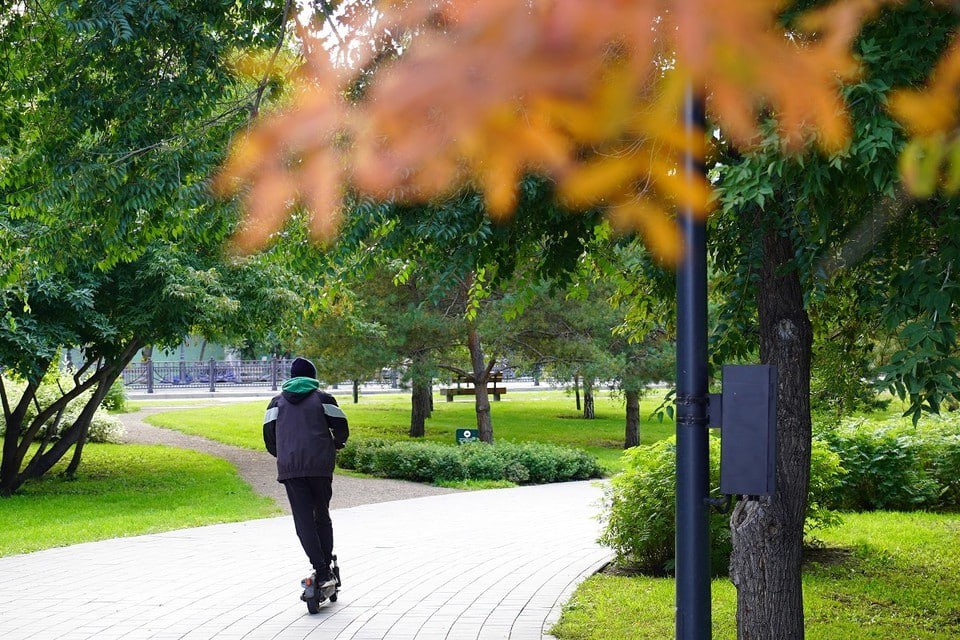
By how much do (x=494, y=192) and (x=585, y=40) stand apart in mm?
289

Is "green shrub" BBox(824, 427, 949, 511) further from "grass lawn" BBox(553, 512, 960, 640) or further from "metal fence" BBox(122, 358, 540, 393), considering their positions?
"metal fence" BBox(122, 358, 540, 393)

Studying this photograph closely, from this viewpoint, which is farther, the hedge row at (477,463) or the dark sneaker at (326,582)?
the hedge row at (477,463)

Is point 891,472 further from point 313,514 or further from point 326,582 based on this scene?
point 313,514

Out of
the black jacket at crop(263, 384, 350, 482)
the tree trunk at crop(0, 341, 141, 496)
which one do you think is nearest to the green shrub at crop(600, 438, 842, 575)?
the black jacket at crop(263, 384, 350, 482)

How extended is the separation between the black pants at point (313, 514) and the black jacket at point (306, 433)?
0.39 feet

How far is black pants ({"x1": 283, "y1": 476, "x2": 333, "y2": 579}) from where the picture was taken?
23.9 feet

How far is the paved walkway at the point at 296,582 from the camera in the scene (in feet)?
23.4

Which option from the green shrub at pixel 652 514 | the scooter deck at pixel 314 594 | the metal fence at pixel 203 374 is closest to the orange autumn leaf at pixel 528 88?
the scooter deck at pixel 314 594

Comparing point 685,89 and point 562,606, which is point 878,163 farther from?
point 562,606

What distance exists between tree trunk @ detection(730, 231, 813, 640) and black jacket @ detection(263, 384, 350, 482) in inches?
113

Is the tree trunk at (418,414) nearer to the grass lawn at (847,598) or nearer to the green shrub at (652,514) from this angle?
the grass lawn at (847,598)

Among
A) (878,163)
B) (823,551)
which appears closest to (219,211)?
(878,163)

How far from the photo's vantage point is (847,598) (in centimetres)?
848

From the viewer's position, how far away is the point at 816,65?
48.1 inches
